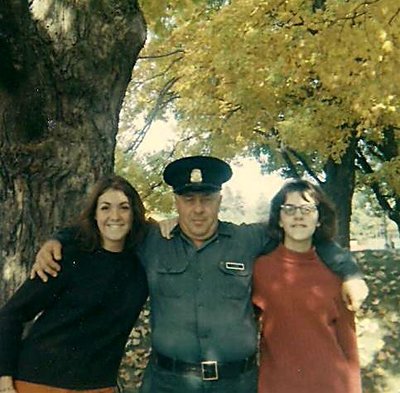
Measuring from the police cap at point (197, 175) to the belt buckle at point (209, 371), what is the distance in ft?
3.03

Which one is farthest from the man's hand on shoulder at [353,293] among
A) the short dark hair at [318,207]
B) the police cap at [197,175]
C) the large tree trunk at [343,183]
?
the large tree trunk at [343,183]

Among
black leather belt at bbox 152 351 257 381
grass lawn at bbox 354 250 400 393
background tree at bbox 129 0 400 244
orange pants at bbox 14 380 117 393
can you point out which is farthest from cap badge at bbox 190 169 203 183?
grass lawn at bbox 354 250 400 393

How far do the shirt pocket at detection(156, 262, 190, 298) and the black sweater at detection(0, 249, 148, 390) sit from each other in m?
0.22

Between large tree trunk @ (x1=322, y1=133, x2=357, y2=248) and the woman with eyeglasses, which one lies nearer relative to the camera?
the woman with eyeglasses

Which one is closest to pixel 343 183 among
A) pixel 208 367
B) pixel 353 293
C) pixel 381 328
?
pixel 381 328

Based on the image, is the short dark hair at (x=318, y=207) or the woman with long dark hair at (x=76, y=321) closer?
the woman with long dark hair at (x=76, y=321)

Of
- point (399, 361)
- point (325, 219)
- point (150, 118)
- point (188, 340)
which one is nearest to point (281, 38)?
point (399, 361)

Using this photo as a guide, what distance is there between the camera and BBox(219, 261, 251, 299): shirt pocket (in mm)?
3391

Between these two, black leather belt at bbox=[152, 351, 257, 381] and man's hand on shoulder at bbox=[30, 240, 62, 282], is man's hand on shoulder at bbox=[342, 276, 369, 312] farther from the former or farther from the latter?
man's hand on shoulder at bbox=[30, 240, 62, 282]

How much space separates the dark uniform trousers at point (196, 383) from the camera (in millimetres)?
3281

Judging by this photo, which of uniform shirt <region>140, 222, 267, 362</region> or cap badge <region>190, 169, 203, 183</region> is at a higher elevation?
cap badge <region>190, 169, 203, 183</region>

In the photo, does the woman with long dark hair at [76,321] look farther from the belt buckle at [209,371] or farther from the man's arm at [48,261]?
the belt buckle at [209,371]

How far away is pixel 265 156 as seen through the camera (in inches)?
870

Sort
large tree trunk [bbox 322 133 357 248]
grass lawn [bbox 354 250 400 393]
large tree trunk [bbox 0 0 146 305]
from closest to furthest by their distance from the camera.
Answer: large tree trunk [bbox 0 0 146 305], grass lawn [bbox 354 250 400 393], large tree trunk [bbox 322 133 357 248]
